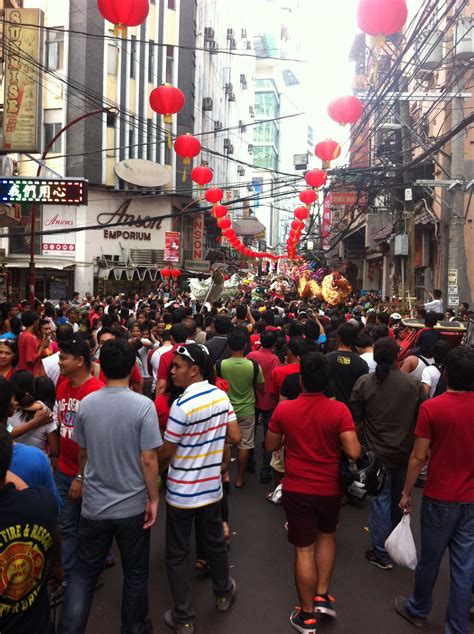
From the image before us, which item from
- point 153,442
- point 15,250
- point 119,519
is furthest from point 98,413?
point 15,250

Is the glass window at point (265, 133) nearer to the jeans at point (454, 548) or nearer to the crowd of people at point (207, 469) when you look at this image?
the crowd of people at point (207, 469)

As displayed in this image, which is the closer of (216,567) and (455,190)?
(216,567)

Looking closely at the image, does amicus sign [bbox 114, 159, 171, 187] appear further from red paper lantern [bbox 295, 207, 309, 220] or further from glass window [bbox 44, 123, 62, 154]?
red paper lantern [bbox 295, 207, 309, 220]

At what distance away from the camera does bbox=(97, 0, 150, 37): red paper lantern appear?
19.1 ft

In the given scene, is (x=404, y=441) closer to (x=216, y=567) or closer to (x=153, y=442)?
(x=216, y=567)

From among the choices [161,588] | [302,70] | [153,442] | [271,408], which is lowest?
[161,588]

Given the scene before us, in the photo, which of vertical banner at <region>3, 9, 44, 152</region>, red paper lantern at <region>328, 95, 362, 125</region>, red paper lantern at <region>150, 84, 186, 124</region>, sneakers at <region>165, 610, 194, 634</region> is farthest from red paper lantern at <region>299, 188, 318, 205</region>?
sneakers at <region>165, 610, 194, 634</region>

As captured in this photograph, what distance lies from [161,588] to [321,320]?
251 inches

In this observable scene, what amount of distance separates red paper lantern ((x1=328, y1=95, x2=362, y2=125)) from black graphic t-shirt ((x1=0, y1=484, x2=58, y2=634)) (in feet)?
26.4

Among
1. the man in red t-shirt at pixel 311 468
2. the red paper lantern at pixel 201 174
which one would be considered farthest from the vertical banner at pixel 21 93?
the man in red t-shirt at pixel 311 468

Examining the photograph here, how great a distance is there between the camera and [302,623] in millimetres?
3324

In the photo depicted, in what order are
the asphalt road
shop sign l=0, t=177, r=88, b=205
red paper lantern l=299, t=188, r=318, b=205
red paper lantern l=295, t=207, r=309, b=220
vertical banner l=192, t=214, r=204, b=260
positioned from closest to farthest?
the asphalt road → shop sign l=0, t=177, r=88, b=205 → red paper lantern l=299, t=188, r=318, b=205 → red paper lantern l=295, t=207, r=309, b=220 → vertical banner l=192, t=214, r=204, b=260

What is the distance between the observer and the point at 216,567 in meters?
3.53

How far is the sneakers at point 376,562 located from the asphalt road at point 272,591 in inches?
Result: 1.8
